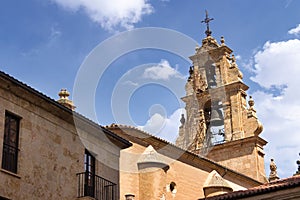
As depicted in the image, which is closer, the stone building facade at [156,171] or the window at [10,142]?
the window at [10,142]

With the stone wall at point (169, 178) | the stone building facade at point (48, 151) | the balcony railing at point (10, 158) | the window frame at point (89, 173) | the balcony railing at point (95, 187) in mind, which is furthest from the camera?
the stone wall at point (169, 178)

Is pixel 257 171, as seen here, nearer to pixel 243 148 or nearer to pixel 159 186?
pixel 243 148

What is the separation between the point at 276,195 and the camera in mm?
14227

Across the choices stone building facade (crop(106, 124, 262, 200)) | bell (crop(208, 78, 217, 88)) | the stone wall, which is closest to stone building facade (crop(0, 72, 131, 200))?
the stone wall

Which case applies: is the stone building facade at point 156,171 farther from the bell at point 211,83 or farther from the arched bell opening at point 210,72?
the arched bell opening at point 210,72

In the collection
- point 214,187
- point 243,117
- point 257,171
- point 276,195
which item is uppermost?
point 243,117

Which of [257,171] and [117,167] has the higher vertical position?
[257,171]

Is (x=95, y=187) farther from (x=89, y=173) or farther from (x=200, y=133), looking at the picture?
(x=200, y=133)

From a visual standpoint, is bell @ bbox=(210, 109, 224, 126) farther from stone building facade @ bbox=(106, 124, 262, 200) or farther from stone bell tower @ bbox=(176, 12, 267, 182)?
stone building facade @ bbox=(106, 124, 262, 200)

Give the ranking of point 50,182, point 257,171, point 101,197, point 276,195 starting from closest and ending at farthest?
point 276,195, point 50,182, point 101,197, point 257,171

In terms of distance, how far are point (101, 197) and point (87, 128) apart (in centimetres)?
204

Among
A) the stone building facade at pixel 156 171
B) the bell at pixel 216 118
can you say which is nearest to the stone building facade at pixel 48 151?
the stone building facade at pixel 156 171

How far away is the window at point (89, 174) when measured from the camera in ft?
54.2

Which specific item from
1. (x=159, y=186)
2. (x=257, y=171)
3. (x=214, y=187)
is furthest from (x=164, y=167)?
(x=257, y=171)
